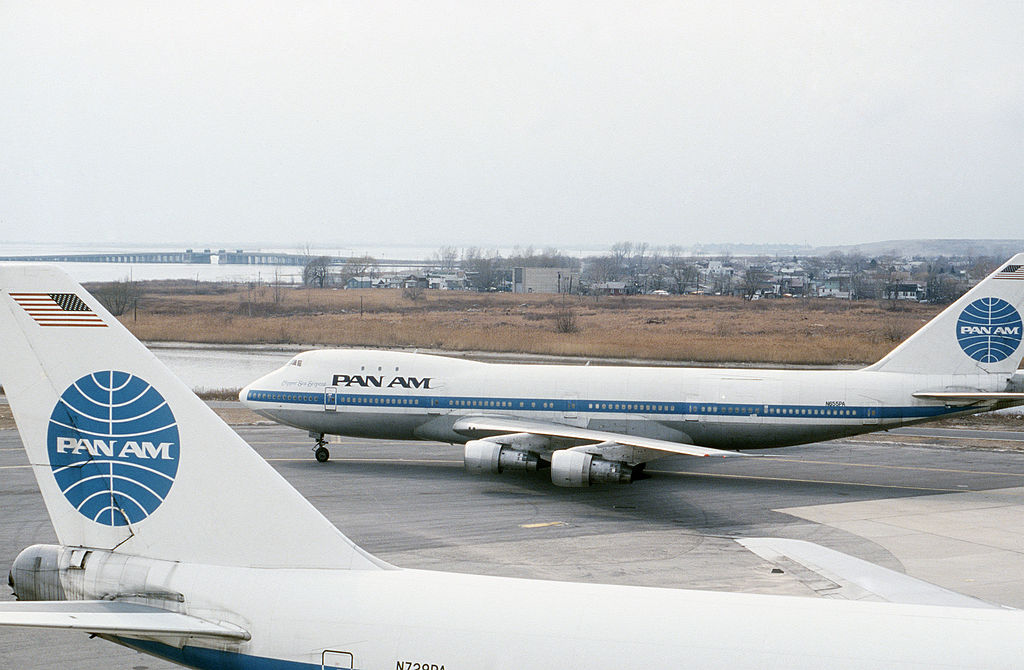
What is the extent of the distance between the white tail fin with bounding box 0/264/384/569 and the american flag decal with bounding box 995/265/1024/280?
31133 millimetres

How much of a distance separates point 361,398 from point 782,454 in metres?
18.1

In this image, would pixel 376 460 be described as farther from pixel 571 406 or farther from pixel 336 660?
pixel 336 660

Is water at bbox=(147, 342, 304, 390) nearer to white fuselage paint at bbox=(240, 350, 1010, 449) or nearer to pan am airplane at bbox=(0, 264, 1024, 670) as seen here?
white fuselage paint at bbox=(240, 350, 1010, 449)


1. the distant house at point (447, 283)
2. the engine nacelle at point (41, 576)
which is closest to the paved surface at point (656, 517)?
the engine nacelle at point (41, 576)

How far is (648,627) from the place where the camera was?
30.8 feet

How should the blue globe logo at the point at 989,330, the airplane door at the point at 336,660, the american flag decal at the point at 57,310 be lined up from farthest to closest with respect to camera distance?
1. the blue globe logo at the point at 989,330
2. the american flag decal at the point at 57,310
3. the airplane door at the point at 336,660

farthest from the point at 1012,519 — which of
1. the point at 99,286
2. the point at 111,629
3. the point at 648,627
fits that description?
the point at 99,286

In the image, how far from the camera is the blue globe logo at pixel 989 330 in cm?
3450

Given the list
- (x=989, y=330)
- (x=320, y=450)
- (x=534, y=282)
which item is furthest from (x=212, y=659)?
(x=534, y=282)

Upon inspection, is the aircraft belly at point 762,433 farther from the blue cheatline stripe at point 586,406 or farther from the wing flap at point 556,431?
the wing flap at point 556,431

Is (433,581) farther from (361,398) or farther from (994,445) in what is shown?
(994,445)

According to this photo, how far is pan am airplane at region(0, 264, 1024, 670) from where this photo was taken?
9484mm

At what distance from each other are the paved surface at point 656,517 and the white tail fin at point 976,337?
426cm

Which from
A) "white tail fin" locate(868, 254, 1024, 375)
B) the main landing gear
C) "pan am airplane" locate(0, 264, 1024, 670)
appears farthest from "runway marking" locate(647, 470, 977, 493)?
"pan am airplane" locate(0, 264, 1024, 670)
